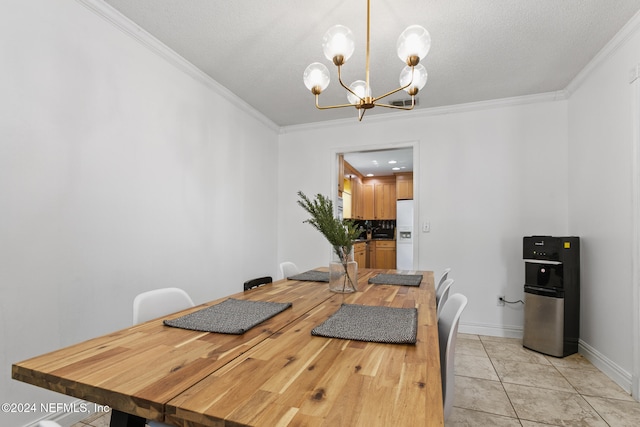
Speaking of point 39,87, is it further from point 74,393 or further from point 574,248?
point 574,248

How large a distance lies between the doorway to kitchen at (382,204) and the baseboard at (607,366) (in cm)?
319

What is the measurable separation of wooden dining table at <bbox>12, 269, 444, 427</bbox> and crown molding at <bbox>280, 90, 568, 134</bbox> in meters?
3.22

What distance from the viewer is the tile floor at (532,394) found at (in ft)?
6.23

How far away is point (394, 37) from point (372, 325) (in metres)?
2.16

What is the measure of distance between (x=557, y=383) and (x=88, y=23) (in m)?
4.02

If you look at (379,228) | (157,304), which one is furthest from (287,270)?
(379,228)

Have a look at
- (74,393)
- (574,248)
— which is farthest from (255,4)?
(574,248)

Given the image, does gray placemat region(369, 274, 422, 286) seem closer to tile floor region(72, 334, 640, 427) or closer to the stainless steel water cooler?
tile floor region(72, 334, 640, 427)

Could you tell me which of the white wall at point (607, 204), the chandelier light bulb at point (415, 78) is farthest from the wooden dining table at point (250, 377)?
the white wall at point (607, 204)

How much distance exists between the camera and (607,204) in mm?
2570

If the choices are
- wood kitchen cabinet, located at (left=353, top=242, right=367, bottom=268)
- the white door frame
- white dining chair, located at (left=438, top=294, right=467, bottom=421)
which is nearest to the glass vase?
white dining chair, located at (left=438, top=294, right=467, bottom=421)

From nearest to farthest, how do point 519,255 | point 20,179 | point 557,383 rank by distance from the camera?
1. point 20,179
2. point 557,383
3. point 519,255

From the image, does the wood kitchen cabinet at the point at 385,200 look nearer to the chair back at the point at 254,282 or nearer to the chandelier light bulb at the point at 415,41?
the chair back at the point at 254,282

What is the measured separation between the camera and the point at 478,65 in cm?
282
